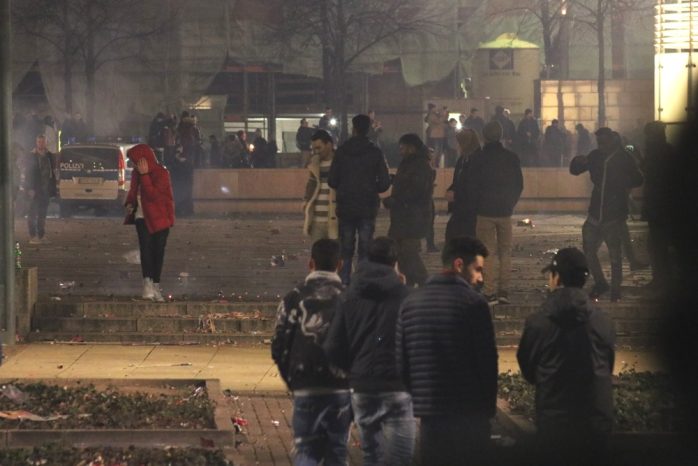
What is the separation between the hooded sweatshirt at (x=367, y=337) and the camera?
23.3 feet

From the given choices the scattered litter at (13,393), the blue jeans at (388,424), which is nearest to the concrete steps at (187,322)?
the scattered litter at (13,393)

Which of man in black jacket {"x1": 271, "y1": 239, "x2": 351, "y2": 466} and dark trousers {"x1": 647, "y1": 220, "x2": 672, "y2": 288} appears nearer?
man in black jacket {"x1": 271, "y1": 239, "x2": 351, "y2": 466}

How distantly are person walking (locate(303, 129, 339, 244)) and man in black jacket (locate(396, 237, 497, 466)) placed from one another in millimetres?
8015

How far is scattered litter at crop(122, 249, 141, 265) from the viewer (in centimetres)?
2136

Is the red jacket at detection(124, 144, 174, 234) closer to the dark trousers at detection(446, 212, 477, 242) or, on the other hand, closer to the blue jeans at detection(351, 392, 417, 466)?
the dark trousers at detection(446, 212, 477, 242)

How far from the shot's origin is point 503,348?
45.8 feet

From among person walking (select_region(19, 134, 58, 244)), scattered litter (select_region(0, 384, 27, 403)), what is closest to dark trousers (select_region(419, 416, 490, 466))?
scattered litter (select_region(0, 384, 27, 403))

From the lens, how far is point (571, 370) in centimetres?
693

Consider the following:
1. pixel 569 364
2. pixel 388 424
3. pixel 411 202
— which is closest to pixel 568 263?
pixel 569 364

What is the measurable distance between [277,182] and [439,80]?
9714 millimetres

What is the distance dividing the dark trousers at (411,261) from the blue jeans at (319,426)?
7.54 m

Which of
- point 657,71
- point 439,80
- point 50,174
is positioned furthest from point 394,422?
point 439,80

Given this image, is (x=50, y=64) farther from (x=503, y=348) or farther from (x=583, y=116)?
(x=503, y=348)

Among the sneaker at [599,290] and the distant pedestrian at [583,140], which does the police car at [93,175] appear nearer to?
the distant pedestrian at [583,140]
